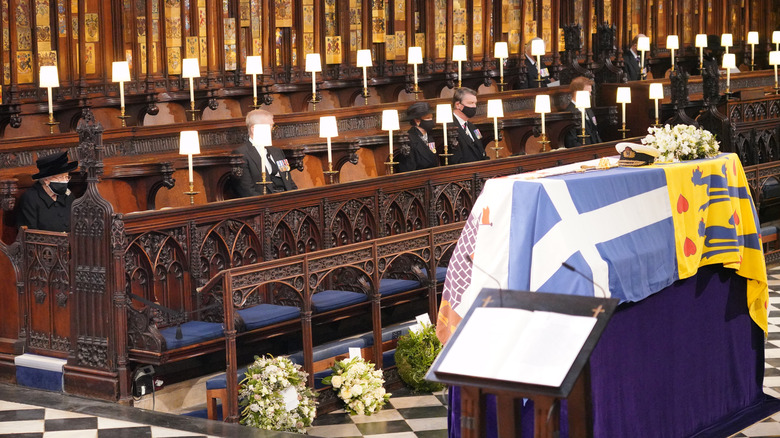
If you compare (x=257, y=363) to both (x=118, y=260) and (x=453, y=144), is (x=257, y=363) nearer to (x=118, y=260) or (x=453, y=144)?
(x=118, y=260)

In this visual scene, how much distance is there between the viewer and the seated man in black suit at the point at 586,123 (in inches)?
494

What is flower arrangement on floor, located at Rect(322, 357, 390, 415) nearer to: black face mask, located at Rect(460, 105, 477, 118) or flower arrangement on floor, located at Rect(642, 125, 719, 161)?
flower arrangement on floor, located at Rect(642, 125, 719, 161)

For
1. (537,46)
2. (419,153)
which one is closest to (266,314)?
(419,153)

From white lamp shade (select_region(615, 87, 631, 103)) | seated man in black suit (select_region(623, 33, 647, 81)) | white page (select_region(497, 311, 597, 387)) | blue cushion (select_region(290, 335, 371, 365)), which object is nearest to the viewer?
white page (select_region(497, 311, 597, 387))

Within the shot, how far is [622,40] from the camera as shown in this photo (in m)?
20.2

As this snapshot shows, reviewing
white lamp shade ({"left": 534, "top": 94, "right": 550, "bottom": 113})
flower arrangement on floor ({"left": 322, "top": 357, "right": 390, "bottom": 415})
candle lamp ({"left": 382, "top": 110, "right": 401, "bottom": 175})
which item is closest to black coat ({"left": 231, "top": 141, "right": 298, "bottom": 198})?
candle lamp ({"left": 382, "top": 110, "right": 401, "bottom": 175})

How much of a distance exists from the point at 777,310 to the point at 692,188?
4.21 m

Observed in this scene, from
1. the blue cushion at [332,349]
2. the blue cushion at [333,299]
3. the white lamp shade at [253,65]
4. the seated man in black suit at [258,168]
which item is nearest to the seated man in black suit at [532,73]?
the white lamp shade at [253,65]

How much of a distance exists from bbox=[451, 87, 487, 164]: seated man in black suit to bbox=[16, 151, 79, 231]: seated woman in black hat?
402 cm

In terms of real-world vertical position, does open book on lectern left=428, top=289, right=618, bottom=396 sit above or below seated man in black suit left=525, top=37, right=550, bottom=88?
below

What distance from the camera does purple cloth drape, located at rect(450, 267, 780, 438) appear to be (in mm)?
5051

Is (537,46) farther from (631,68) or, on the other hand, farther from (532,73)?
(631,68)

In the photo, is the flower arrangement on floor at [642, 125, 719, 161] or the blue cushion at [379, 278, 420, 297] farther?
the blue cushion at [379, 278, 420, 297]

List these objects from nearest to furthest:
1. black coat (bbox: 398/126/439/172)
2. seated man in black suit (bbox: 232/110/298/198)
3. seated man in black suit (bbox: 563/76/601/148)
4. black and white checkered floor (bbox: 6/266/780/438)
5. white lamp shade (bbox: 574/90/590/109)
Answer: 1. black and white checkered floor (bbox: 6/266/780/438)
2. seated man in black suit (bbox: 232/110/298/198)
3. black coat (bbox: 398/126/439/172)
4. white lamp shade (bbox: 574/90/590/109)
5. seated man in black suit (bbox: 563/76/601/148)
